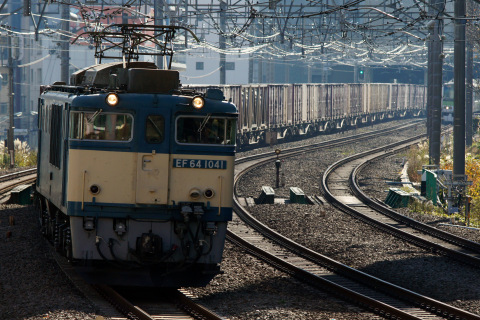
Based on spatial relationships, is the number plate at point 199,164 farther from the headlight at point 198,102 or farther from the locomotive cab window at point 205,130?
the headlight at point 198,102

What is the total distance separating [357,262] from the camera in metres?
13.6

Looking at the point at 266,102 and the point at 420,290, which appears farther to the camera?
the point at 266,102

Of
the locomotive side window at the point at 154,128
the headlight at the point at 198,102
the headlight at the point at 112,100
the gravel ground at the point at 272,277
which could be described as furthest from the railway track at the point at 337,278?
the headlight at the point at 112,100

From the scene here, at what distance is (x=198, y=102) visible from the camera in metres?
10.4

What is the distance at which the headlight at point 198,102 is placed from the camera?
34.1 feet

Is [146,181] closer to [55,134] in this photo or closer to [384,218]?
[55,134]

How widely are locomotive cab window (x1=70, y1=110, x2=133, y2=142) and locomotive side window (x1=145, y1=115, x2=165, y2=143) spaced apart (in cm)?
25

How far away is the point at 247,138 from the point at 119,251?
2890 cm

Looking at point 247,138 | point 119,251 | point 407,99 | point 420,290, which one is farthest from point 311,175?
point 407,99

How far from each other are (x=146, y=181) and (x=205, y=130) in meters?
1.11

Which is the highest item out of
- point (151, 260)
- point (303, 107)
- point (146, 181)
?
point (303, 107)

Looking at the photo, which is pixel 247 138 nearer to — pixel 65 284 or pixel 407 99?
pixel 65 284

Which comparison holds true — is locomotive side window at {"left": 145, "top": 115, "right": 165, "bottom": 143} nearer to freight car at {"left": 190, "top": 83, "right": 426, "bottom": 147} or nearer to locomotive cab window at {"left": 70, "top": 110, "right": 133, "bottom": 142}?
locomotive cab window at {"left": 70, "top": 110, "right": 133, "bottom": 142}

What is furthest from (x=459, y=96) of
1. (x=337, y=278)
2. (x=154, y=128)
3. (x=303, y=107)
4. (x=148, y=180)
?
(x=303, y=107)
